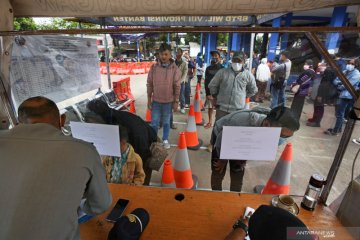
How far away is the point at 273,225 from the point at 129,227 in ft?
2.56

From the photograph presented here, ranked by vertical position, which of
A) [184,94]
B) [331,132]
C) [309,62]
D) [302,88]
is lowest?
[331,132]

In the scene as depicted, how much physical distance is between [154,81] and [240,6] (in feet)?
5.70

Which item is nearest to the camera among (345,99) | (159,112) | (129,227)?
(129,227)

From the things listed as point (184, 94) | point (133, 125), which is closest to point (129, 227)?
point (133, 125)

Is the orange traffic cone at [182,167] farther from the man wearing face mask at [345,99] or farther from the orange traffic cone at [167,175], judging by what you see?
the man wearing face mask at [345,99]

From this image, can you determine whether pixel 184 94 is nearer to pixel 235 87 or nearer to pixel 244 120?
pixel 235 87

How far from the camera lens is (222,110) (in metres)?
2.97

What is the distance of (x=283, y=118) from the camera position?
5.77 feet

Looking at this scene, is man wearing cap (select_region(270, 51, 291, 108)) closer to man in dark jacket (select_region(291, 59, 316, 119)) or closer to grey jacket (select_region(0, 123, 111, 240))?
man in dark jacket (select_region(291, 59, 316, 119))

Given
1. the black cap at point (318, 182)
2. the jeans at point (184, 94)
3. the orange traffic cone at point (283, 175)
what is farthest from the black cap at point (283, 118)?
the jeans at point (184, 94)

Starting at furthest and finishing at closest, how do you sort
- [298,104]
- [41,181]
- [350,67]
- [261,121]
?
[350,67]
[298,104]
[261,121]
[41,181]

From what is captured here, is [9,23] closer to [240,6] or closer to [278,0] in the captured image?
[240,6]

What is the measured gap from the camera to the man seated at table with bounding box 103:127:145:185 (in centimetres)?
190

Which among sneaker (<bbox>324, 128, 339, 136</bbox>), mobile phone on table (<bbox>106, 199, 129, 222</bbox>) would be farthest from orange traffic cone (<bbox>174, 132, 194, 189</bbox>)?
sneaker (<bbox>324, 128, 339, 136</bbox>)
